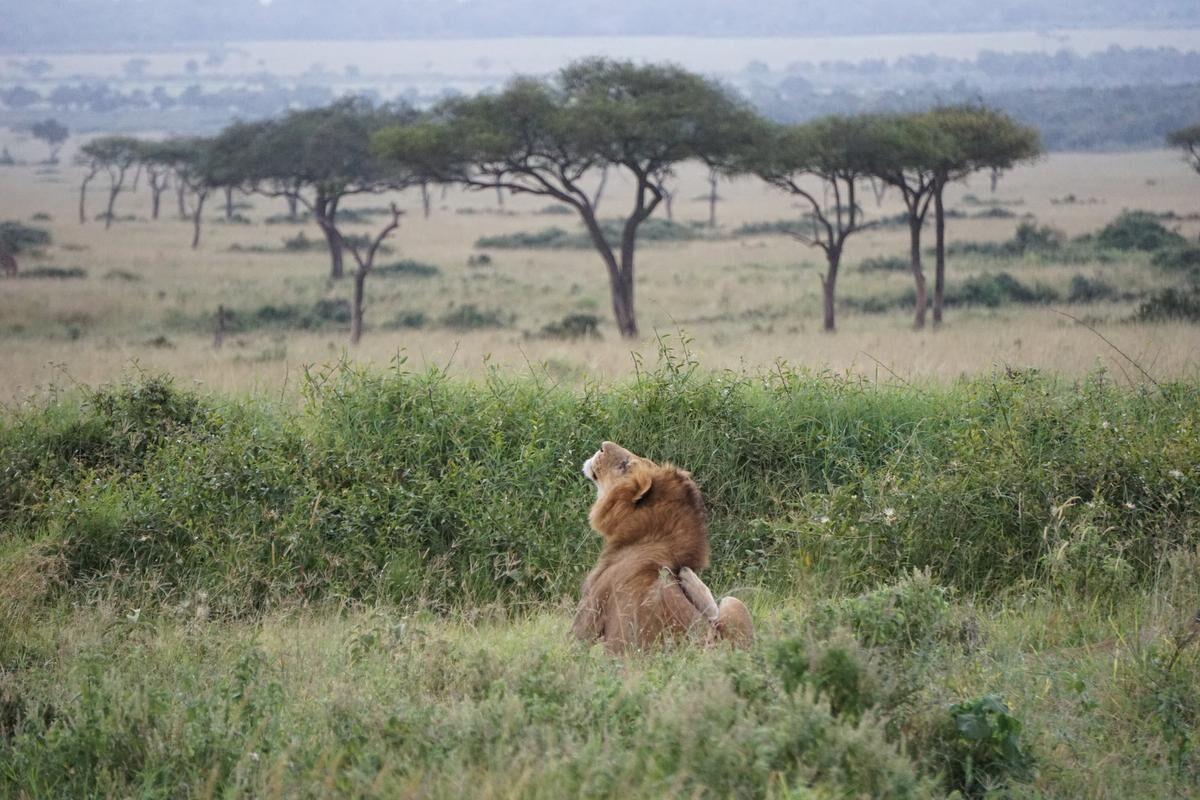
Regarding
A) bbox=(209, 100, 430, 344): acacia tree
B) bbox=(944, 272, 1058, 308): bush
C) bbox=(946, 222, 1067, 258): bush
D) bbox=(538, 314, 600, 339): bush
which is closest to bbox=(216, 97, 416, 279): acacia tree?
bbox=(209, 100, 430, 344): acacia tree

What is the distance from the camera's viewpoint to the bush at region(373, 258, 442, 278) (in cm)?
3522

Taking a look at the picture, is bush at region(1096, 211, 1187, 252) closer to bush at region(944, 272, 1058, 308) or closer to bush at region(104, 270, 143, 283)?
bush at region(944, 272, 1058, 308)

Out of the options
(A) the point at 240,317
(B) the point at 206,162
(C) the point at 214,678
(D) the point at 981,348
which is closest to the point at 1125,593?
(C) the point at 214,678

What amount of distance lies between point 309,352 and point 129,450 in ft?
42.8

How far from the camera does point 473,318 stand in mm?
25750

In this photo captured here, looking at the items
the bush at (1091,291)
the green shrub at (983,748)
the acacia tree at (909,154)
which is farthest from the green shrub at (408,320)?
the green shrub at (983,748)

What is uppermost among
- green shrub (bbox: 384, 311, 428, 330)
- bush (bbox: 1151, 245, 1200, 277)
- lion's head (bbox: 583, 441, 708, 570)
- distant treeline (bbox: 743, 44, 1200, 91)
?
distant treeline (bbox: 743, 44, 1200, 91)

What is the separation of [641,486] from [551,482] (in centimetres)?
181

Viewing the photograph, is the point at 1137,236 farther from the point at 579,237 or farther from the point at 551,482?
the point at 551,482

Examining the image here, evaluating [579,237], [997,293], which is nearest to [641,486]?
[997,293]

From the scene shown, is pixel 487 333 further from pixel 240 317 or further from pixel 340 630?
pixel 340 630

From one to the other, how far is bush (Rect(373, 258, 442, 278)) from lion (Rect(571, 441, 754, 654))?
30.7 metres

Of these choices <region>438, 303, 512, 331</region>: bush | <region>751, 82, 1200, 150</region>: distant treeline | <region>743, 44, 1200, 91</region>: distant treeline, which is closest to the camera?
<region>438, 303, 512, 331</region>: bush

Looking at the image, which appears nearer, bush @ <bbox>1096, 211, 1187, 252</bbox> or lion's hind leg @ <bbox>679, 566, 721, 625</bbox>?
lion's hind leg @ <bbox>679, 566, 721, 625</bbox>
